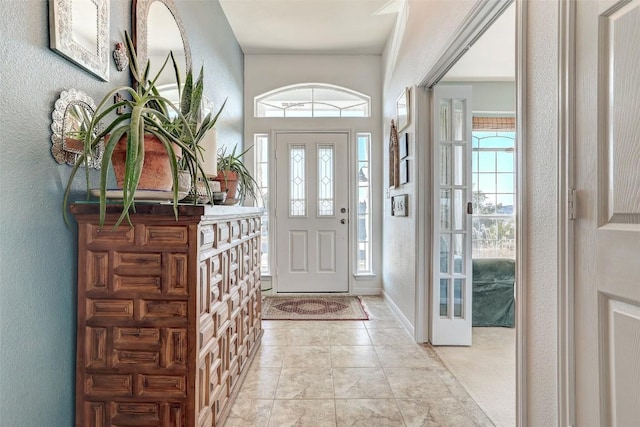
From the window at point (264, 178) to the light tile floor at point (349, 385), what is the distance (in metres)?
1.52

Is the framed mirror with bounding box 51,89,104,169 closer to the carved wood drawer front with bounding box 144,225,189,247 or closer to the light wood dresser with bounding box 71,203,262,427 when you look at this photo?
the light wood dresser with bounding box 71,203,262,427

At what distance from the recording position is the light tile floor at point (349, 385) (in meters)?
1.77

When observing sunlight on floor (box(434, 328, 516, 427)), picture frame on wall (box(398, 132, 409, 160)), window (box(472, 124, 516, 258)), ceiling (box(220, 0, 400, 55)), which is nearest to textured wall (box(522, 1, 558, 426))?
sunlight on floor (box(434, 328, 516, 427))

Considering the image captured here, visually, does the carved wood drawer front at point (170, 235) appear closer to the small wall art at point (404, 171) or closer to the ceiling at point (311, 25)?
the small wall art at point (404, 171)

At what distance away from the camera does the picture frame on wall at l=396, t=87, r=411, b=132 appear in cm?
293

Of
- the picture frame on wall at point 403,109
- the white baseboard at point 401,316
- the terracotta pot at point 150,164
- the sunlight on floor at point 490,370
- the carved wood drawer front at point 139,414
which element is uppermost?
the picture frame on wall at point 403,109

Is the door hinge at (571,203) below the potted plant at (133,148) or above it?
below

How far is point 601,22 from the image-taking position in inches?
39.2

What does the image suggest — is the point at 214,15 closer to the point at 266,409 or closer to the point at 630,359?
the point at 266,409

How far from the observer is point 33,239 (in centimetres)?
114

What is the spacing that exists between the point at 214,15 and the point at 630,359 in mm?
3460

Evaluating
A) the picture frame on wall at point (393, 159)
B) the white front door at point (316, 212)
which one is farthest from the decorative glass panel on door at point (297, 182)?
the picture frame on wall at point (393, 159)

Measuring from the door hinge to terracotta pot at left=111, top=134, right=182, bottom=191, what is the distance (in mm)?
1333

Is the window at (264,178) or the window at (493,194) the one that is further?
the window at (493,194)
